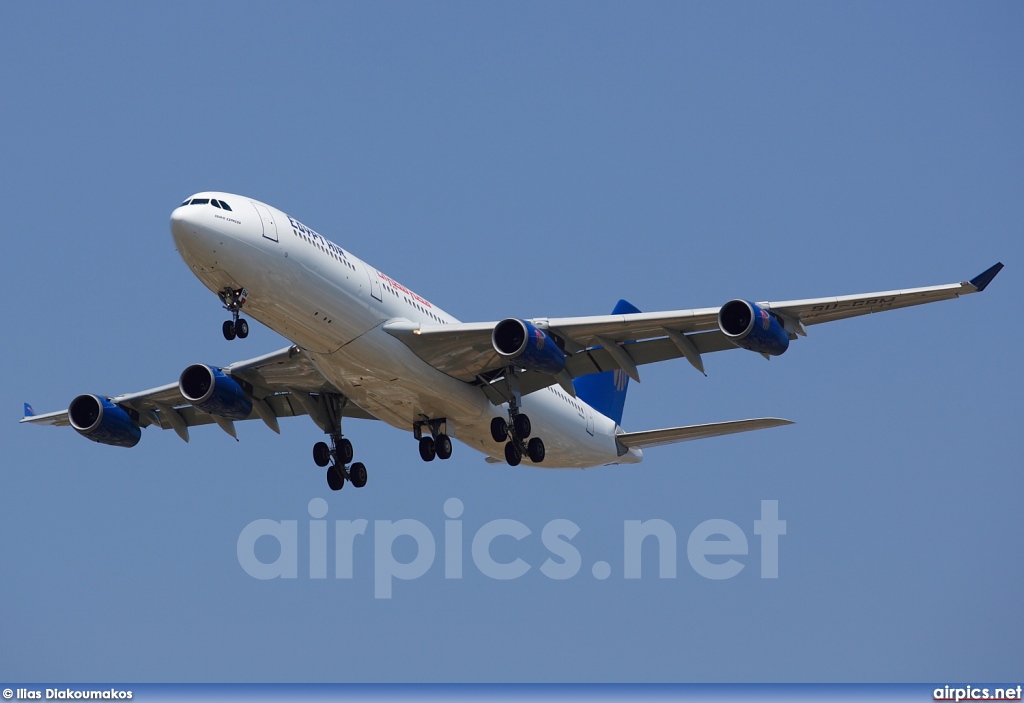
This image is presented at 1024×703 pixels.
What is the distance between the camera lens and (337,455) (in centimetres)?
3797

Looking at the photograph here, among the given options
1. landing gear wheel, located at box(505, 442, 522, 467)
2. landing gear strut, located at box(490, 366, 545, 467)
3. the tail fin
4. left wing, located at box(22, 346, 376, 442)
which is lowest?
landing gear wheel, located at box(505, 442, 522, 467)

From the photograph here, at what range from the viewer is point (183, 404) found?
40094mm

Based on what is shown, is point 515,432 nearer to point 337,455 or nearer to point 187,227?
point 337,455

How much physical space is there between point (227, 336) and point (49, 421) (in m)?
13.6

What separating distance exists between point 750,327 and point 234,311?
38.9ft

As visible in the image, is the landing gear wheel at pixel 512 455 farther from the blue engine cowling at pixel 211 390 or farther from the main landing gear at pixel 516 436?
the blue engine cowling at pixel 211 390

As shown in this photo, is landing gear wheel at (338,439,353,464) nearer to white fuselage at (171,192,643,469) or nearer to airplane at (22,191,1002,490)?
airplane at (22,191,1002,490)

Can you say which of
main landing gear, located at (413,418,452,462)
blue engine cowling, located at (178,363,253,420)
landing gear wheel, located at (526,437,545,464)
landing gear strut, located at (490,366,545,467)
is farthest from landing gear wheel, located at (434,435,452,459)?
blue engine cowling, located at (178,363,253,420)

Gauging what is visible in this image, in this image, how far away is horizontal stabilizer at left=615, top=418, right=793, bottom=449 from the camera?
36219 millimetres

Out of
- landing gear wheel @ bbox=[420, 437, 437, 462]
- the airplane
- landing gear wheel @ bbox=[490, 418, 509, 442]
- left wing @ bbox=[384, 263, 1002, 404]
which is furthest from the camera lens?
landing gear wheel @ bbox=[420, 437, 437, 462]

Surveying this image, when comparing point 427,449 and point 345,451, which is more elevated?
point 345,451

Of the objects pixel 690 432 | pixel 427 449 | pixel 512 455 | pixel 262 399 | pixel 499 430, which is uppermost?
pixel 262 399

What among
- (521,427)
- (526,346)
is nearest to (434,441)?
(521,427)

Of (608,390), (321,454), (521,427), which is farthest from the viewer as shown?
(608,390)
